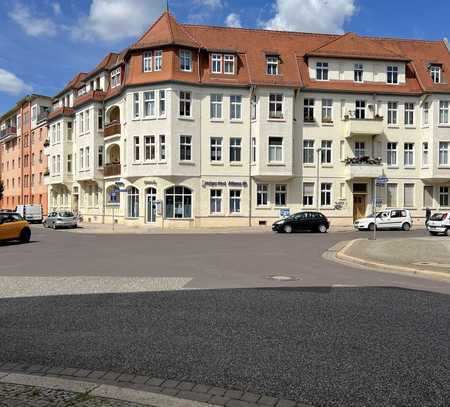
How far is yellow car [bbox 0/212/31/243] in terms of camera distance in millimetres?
23609

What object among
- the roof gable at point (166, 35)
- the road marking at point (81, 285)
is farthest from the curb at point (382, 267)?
the roof gable at point (166, 35)

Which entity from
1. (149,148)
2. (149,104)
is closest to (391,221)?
(149,148)

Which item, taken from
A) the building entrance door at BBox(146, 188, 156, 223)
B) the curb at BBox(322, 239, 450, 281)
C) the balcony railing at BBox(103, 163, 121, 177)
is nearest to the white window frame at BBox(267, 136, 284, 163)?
the building entrance door at BBox(146, 188, 156, 223)

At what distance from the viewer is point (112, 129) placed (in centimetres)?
4312

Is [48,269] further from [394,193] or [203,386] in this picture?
[394,193]

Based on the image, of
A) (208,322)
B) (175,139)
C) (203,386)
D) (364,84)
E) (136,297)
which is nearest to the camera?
(203,386)

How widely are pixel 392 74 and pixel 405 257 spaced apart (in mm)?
29794

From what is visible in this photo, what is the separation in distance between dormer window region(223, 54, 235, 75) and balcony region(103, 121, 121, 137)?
1009 centimetres

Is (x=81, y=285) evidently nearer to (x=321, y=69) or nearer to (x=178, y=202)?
(x=178, y=202)

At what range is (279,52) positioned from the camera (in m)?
41.8

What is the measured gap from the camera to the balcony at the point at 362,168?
39.9 metres

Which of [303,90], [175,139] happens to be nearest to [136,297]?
[175,139]

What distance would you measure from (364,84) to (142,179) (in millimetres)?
19521

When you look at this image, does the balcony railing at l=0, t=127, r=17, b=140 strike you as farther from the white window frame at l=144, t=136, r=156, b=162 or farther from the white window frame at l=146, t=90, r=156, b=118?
the white window frame at l=144, t=136, r=156, b=162
